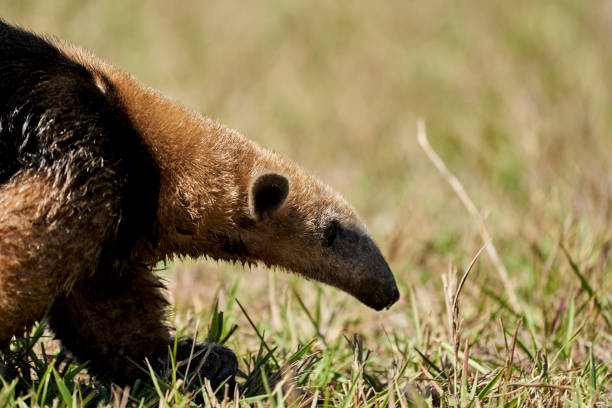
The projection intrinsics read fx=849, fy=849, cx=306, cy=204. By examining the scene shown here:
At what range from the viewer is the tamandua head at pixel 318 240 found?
4.32 metres

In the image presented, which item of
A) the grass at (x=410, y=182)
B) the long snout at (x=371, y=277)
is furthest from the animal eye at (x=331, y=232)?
the grass at (x=410, y=182)

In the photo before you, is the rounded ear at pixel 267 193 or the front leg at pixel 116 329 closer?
the rounded ear at pixel 267 193

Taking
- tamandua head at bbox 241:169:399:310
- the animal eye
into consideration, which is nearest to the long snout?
tamandua head at bbox 241:169:399:310

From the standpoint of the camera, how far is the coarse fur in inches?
138

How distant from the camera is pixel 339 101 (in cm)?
1137

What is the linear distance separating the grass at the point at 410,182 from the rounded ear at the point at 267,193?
59cm

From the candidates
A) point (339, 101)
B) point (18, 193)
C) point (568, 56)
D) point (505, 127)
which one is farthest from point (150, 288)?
point (568, 56)

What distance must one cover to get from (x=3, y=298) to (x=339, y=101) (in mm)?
8325

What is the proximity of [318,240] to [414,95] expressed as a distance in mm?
7093

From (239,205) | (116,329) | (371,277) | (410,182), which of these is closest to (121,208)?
(239,205)

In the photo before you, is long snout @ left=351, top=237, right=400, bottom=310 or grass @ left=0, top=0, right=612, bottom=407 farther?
long snout @ left=351, top=237, right=400, bottom=310

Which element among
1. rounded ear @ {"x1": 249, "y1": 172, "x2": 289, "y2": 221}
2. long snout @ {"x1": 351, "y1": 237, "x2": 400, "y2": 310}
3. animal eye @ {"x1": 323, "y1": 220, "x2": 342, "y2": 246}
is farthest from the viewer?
long snout @ {"x1": 351, "y1": 237, "x2": 400, "y2": 310}

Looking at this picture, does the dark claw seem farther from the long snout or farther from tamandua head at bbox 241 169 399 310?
the long snout

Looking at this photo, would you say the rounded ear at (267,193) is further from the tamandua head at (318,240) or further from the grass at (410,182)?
the grass at (410,182)
